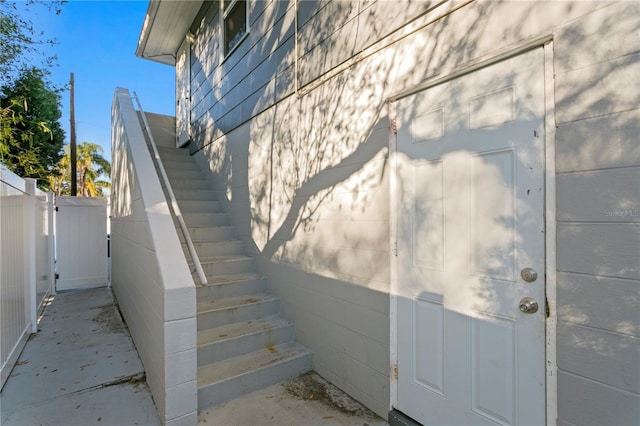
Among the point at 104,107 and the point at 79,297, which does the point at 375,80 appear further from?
the point at 104,107

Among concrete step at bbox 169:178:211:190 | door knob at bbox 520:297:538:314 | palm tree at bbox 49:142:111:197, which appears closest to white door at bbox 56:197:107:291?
concrete step at bbox 169:178:211:190

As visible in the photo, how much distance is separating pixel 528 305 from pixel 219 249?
3.44 meters

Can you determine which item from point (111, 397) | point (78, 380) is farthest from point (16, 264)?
point (111, 397)

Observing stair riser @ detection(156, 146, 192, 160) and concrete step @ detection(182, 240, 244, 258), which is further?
stair riser @ detection(156, 146, 192, 160)

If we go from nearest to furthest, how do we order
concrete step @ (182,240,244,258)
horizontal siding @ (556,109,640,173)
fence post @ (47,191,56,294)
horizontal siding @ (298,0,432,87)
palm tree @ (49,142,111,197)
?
horizontal siding @ (556,109,640,173) < horizontal siding @ (298,0,432,87) < concrete step @ (182,240,244,258) < fence post @ (47,191,56,294) < palm tree @ (49,142,111,197)

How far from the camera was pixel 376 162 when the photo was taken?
241cm

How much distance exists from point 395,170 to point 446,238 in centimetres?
59

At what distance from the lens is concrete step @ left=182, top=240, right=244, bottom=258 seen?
4.03 m

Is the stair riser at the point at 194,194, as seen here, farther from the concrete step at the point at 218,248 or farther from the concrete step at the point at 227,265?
the concrete step at the point at 227,265

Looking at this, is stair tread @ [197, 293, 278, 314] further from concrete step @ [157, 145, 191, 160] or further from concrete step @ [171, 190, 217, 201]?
concrete step @ [157, 145, 191, 160]

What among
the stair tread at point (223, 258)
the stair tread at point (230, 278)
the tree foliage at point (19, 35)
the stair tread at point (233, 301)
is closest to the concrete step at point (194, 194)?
the stair tread at point (223, 258)


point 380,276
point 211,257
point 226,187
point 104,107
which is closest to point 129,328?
point 211,257

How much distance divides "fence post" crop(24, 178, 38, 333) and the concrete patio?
0.43 metres

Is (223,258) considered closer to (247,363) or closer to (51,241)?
(247,363)
